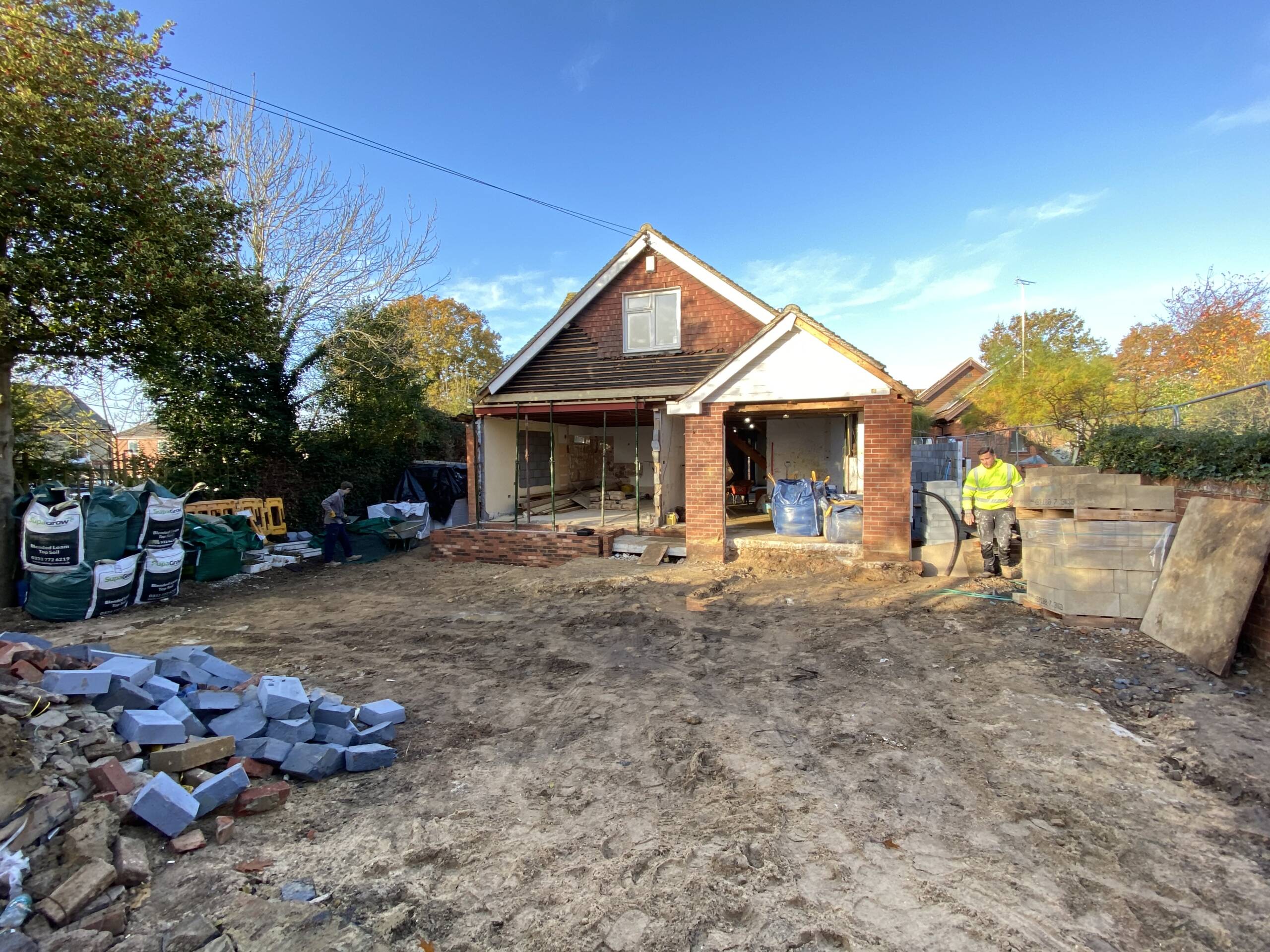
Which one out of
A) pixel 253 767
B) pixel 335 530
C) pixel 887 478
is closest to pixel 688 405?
pixel 887 478

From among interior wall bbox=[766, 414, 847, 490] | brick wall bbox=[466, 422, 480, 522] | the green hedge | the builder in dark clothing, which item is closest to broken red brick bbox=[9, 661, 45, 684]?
the builder in dark clothing

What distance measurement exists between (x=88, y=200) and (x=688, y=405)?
26.8ft

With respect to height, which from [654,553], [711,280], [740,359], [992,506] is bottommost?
[654,553]

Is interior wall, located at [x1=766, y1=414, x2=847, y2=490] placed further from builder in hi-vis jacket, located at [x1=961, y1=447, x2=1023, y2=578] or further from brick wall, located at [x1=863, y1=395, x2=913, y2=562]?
builder in hi-vis jacket, located at [x1=961, y1=447, x2=1023, y2=578]

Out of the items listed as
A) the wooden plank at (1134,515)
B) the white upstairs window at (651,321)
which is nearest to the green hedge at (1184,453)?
the wooden plank at (1134,515)

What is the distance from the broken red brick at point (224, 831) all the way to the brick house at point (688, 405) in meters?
7.67

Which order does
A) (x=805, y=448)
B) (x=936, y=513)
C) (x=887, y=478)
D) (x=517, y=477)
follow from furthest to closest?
(x=805, y=448) → (x=517, y=477) → (x=936, y=513) → (x=887, y=478)

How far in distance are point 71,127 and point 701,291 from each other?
9.63 meters

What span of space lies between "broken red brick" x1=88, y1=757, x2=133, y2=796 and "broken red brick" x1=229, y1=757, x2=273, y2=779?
0.50 metres

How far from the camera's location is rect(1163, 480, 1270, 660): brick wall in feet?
14.9

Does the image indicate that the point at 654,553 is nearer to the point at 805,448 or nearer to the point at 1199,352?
the point at 805,448

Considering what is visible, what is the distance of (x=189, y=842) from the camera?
267 cm

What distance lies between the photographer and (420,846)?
280 cm

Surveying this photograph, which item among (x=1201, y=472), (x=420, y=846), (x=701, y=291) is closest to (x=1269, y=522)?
(x=1201, y=472)
